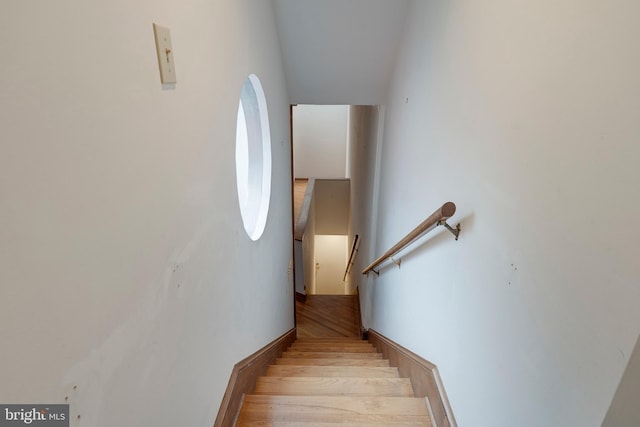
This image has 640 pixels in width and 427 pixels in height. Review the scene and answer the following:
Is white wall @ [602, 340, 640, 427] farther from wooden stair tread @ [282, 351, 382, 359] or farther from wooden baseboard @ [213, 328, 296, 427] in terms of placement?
wooden stair tread @ [282, 351, 382, 359]

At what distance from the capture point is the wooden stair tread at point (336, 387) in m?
1.87

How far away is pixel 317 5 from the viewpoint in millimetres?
2672

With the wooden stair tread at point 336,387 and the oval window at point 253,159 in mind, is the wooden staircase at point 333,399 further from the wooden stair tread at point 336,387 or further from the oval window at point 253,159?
the oval window at point 253,159

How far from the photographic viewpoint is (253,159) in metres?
2.54

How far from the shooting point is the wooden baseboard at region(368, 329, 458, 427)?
1.41 metres

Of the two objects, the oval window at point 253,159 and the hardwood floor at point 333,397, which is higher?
the oval window at point 253,159

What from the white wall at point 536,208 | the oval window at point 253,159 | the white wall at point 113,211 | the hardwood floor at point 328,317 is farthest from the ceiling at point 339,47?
the hardwood floor at point 328,317

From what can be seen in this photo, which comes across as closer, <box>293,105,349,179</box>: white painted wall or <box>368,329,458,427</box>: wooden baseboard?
<box>368,329,458,427</box>: wooden baseboard

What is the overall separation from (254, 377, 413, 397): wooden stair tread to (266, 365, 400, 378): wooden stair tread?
0.25 metres

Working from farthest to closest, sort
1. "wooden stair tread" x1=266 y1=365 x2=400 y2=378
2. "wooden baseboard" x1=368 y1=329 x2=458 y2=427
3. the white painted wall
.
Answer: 1. the white painted wall
2. "wooden stair tread" x1=266 y1=365 x2=400 y2=378
3. "wooden baseboard" x1=368 y1=329 x2=458 y2=427

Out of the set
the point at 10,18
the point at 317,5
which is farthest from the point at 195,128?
the point at 317,5

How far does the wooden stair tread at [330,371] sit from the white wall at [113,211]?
95 cm

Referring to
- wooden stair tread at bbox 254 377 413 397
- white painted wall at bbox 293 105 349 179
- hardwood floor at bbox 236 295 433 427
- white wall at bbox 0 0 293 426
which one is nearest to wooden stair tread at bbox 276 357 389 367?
hardwood floor at bbox 236 295 433 427

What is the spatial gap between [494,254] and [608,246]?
417mm
